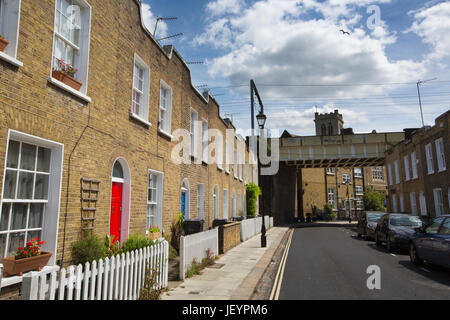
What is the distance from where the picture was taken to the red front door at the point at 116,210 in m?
8.29

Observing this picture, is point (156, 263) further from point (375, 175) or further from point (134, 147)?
point (375, 175)

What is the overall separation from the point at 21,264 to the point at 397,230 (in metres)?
12.9

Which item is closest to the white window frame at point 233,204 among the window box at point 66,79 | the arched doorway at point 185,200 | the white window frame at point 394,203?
the arched doorway at point 185,200

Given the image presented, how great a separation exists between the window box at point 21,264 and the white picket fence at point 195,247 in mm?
2905

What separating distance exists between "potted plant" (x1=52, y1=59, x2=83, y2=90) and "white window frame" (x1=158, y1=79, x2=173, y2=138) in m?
4.37

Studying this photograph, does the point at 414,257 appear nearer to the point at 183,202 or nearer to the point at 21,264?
the point at 183,202

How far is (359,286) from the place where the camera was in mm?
7078

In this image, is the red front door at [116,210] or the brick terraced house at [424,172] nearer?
the red front door at [116,210]

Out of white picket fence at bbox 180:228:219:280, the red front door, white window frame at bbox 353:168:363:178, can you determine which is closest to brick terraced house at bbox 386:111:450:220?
white picket fence at bbox 180:228:219:280

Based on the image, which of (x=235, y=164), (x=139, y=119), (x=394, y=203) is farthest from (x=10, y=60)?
(x=394, y=203)

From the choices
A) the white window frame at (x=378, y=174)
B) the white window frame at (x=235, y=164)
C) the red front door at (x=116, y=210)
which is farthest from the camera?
the white window frame at (x=378, y=174)

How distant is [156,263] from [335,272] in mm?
5156

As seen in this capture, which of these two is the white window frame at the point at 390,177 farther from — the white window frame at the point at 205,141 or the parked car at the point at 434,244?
the parked car at the point at 434,244

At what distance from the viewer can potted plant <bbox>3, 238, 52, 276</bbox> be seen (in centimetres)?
500
